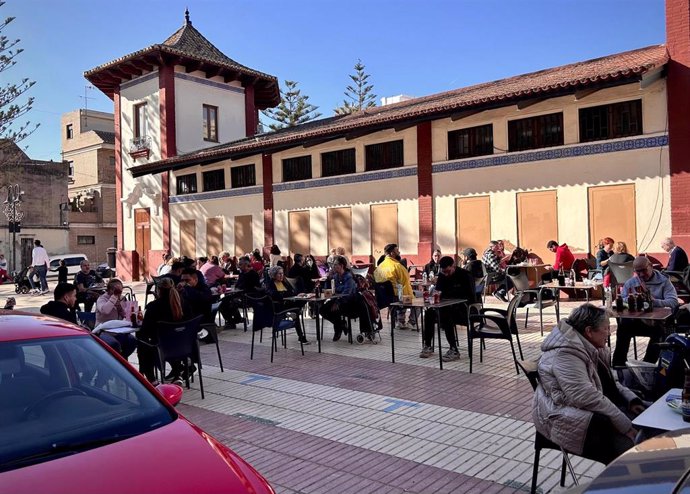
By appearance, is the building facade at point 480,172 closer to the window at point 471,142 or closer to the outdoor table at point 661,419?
the window at point 471,142

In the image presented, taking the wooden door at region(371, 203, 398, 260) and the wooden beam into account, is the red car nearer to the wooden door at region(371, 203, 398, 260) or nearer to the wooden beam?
the wooden beam

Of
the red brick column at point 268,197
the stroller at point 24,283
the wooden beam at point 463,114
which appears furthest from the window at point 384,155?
A: the stroller at point 24,283

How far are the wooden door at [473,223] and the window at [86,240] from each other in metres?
35.4

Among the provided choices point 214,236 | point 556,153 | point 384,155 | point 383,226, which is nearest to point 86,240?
point 214,236

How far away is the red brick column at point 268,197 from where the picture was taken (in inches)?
873

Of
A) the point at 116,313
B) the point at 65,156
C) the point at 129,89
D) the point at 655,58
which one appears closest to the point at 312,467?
the point at 116,313

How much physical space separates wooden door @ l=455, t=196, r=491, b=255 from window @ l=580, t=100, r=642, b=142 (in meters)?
3.26

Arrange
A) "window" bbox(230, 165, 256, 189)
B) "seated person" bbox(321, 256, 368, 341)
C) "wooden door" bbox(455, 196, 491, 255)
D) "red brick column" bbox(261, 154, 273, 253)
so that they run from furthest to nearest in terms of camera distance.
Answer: "window" bbox(230, 165, 256, 189) → "red brick column" bbox(261, 154, 273, 253) → "wooden door" bbox(455, 196, 491, 255) → "seated person" bbox(321, 256, 368, 341)

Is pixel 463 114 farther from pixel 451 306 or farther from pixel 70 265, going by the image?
pixel 70 265

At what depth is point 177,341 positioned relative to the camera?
6.67 meters

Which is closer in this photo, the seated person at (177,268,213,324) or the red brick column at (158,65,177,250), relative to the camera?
the seated person at (177,268,213,324)

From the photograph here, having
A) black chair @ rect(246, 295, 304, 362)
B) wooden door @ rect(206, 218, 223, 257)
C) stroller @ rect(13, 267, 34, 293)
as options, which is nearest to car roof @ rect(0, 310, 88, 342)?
black chair @ rect(246, 295, 304, 362)

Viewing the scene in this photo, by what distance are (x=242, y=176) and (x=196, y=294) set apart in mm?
15173

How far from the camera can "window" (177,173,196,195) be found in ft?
83.4
